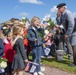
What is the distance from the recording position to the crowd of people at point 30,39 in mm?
6305

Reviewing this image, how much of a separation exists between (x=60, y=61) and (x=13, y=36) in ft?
14.1

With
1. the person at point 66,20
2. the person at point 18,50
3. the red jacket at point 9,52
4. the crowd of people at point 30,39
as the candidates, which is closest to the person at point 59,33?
the crowd of people at point 30,39

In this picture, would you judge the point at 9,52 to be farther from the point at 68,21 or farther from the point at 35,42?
the point at 68,21

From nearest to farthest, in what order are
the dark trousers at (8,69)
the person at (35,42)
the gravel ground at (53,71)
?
the dark trousers at (8,69)
the person at (35,42)
the gravel ground at (53,71)

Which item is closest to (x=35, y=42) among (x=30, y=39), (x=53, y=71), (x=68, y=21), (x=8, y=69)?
(x=30, y=39)

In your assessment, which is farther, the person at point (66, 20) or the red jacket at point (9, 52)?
the person at point (66, 20)

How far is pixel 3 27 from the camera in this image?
340 inches

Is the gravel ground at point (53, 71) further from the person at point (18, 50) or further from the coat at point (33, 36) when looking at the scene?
the person at point (18, 50)

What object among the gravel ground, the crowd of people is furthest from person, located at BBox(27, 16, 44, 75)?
the gravel ground

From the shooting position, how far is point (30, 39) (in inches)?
313

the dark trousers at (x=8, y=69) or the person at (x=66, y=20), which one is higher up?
the person at (x=66, y=20)

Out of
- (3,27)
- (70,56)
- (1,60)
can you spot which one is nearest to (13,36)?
(1,60)

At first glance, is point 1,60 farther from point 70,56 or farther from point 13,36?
point 70,56

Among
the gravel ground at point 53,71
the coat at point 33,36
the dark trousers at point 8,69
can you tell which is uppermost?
the coat at point 33,36
